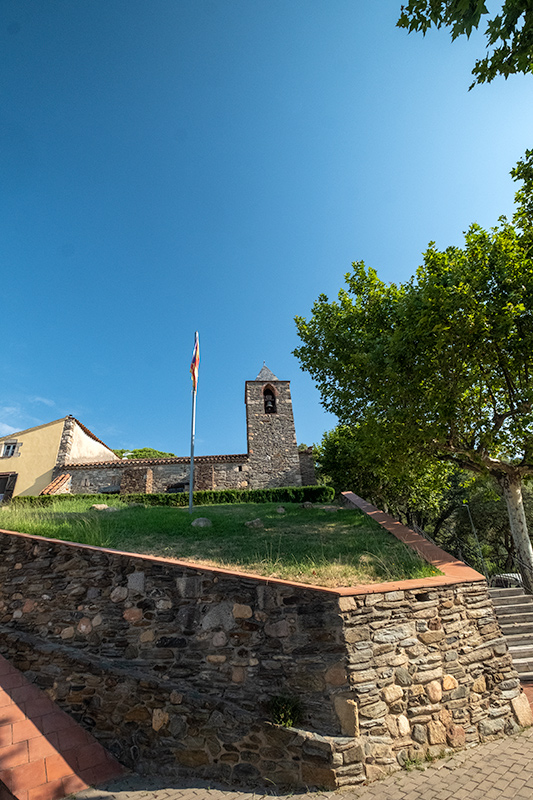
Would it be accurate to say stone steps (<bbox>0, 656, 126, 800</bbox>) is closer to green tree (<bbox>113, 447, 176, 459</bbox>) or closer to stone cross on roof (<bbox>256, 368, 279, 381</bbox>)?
stone cross on roof (<bbox>256, 368, 279, 381</bbox>)

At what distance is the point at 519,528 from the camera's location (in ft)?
28.3

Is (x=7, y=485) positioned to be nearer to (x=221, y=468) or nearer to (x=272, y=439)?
(x=221, y=468)

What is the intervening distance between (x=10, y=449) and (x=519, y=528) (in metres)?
26.9

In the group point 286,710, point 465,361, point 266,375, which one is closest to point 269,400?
point 266,375

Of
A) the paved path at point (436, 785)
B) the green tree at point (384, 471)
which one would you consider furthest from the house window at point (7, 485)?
the paved path at point (436, 785)

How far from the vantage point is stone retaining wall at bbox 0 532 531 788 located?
409cm

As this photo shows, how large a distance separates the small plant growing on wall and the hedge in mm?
13355

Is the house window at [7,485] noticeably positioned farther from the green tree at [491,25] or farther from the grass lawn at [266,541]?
the green tree at [491,25]

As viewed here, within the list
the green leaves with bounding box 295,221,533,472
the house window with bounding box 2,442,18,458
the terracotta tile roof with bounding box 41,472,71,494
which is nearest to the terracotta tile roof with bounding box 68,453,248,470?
the terracotta tile roof with bounding box 41,472,71,494

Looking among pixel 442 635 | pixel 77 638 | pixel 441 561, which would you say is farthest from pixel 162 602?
pixel 441 561

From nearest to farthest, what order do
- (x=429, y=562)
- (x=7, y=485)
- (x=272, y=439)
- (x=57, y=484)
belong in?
(x=429, y=562), (x=57, y=484), (x=7, y=485), (x=272, y=439)

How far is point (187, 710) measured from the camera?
4539 mm

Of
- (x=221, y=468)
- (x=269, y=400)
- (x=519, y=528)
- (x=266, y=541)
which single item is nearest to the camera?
(x=266, y=541)

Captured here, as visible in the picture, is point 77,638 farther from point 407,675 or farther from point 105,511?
point 105,511
